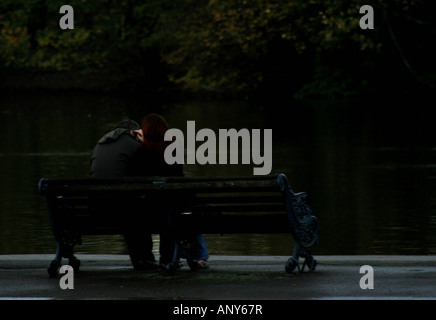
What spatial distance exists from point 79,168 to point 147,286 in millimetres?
13030

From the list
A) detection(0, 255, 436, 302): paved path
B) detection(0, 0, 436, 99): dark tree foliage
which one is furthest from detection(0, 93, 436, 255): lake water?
detection(0, 255, 436, 302): paved path

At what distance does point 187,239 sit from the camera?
8.96 metres

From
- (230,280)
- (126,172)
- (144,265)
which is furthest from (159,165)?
(230,280)

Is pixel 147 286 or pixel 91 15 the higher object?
pixel 91 15

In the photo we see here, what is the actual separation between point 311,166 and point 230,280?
40.8 ft

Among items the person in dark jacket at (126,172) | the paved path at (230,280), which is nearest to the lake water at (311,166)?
the paved path at (230,280)

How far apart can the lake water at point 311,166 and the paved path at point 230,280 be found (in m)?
1.88

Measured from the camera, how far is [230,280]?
8.34 m

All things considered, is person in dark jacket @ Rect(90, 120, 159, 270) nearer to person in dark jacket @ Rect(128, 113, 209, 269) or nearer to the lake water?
person in dark jacket @ Rect(128, 113, 209, 269)

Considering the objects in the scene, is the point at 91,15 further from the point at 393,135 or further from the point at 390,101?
the point at 393,135

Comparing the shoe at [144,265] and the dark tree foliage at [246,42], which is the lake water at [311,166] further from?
the shoe at [144,265]

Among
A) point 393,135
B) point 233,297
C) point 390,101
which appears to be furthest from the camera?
point 390,101

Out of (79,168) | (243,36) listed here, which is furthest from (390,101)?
(79,168)

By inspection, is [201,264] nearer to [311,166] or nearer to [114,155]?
[114,155]
